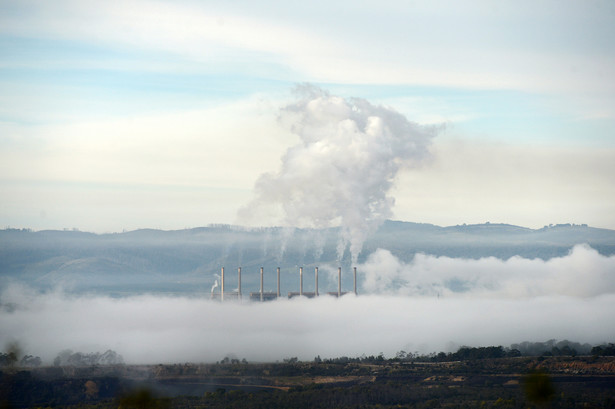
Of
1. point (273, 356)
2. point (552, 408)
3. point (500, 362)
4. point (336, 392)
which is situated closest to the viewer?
point (552, 408)

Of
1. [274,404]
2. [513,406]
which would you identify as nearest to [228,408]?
[274,404]

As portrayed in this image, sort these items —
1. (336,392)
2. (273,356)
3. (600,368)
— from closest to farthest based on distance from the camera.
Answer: (336,392)
(600,368)
(273,356)

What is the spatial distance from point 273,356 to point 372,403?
55287 mm

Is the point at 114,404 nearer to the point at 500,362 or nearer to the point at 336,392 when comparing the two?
the point at 336,392

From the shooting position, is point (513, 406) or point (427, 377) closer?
point (513, 406)

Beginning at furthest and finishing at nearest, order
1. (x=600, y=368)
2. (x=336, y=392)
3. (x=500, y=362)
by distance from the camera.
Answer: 1. (x=500, y=362)
2. (x=600, y=368)
3. (x=336, y=392)

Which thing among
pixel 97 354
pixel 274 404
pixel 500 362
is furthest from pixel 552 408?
pixel 97 354

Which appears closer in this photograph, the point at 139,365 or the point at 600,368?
the point at 600,368

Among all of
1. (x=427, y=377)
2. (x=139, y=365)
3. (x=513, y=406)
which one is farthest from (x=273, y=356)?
(x=513, y=406)

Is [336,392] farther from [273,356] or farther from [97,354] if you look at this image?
[97,354]

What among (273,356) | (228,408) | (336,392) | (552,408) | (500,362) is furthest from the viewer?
(273,356)

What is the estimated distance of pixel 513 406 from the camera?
413 feet

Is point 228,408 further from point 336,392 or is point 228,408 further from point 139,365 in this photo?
point 139,365

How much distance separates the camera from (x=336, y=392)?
14200cm
